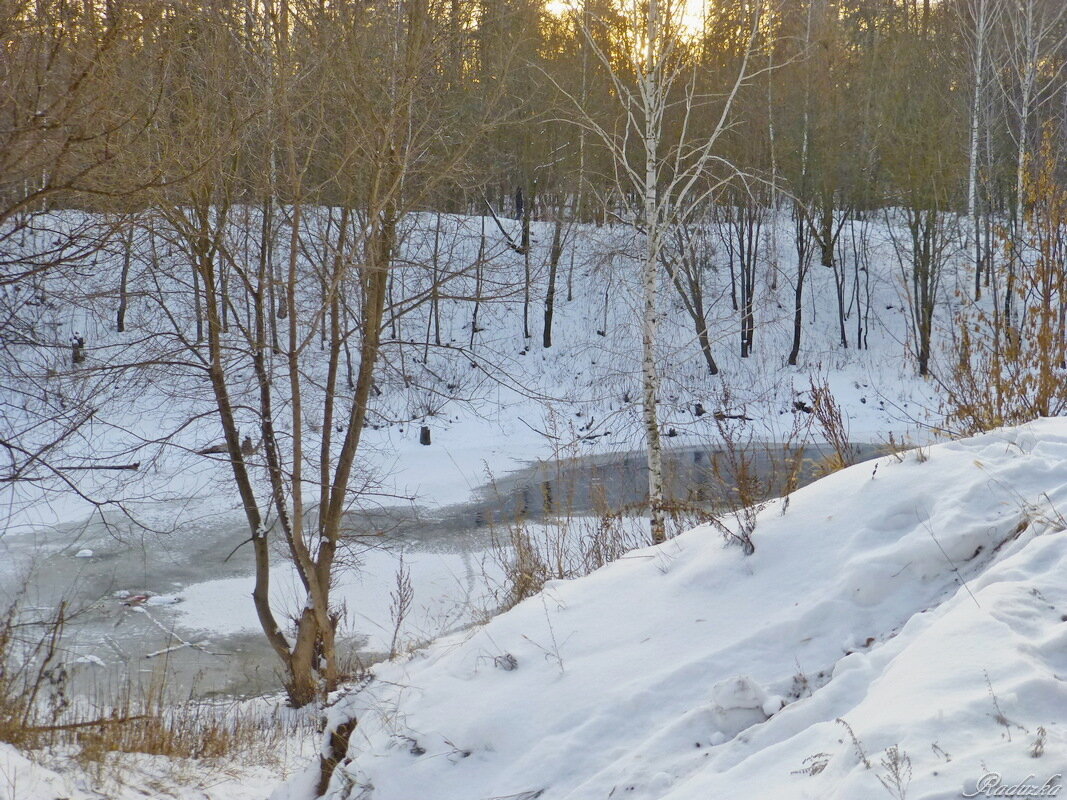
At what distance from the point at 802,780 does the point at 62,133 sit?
5234 millimetres

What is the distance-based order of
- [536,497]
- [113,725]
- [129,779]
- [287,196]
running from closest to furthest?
[129,779]
[113,725]
[287,196]
[536,497]

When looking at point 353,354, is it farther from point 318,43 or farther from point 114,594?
point 318,43

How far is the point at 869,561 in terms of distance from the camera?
3.80 metres

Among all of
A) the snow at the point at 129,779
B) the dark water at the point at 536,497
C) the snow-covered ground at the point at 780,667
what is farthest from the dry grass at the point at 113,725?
the dark water at the point at 536,497

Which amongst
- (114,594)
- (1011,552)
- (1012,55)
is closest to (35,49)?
(1011,552)

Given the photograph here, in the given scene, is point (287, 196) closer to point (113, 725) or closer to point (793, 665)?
point (113, 725)
